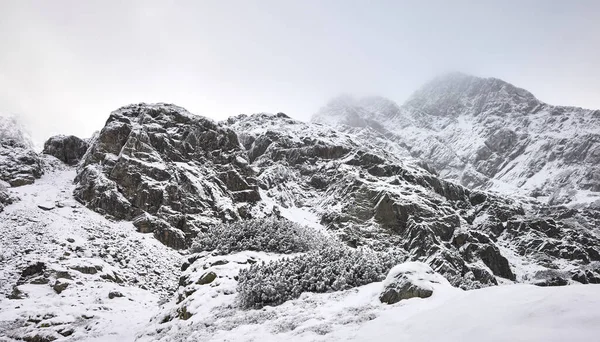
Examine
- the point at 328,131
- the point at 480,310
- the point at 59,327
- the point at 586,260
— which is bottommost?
the point at 586,260

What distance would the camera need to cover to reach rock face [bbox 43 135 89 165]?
57.8 metres

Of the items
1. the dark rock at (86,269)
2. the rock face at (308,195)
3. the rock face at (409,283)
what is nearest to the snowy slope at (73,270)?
the dark rock at (86,269)

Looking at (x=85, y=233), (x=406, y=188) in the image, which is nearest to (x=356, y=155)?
(x=406, y=188)

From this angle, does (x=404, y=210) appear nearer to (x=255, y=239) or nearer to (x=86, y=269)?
(x=255, y=239)

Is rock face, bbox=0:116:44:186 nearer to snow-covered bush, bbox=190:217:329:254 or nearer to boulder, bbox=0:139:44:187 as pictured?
boulder, bbox=0:139:44:187

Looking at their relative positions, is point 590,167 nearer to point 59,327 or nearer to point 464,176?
point 464,176

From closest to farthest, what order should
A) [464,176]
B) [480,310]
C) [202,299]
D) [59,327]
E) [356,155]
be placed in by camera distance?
[480,310], [202,299], [59,327], [356,155], [464,176]

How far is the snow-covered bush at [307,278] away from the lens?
1488 cm

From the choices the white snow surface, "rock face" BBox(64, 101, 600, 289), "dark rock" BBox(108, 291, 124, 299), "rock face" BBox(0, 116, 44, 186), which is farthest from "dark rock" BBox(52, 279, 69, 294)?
"rock face" BBox(0, 116, 44, 186)

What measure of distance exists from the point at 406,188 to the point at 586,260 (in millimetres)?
37510

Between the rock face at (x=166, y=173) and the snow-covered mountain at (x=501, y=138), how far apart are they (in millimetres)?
100437

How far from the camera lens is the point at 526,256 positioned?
2945 inches

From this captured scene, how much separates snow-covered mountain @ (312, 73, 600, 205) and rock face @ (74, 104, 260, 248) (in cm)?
10044

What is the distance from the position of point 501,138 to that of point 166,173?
144 meters
